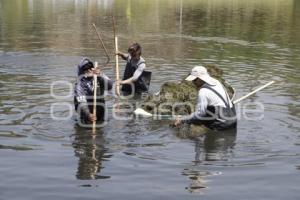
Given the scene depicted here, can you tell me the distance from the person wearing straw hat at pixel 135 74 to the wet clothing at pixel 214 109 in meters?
4.79

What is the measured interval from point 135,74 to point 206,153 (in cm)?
596

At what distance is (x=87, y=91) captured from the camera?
13.1m

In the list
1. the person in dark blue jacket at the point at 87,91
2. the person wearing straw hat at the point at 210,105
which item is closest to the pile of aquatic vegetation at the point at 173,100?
the person in dark blue jacket at the point at 87,91

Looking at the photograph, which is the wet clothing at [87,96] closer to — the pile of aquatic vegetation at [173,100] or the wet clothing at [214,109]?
the pile of aquatic vegetation at [173,100]

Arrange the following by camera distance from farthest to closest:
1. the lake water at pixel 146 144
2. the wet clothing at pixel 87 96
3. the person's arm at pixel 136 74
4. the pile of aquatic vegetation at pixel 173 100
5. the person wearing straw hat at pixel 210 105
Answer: the person's arm at pixel 136 74 < the pile of aquatic vegetation at pixel 173 100 < the wet clothing at pixel 87 96 < the person wearing straw hat at pixel 210 105 < the lake water at pixel 146 144

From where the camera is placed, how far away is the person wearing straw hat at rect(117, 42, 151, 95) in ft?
55.2

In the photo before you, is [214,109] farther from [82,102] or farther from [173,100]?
[173,100]

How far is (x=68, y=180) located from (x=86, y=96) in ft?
12.1

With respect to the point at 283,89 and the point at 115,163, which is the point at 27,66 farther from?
the point at 115,163

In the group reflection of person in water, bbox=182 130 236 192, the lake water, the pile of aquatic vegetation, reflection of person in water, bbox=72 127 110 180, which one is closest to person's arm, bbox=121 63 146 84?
the lake water

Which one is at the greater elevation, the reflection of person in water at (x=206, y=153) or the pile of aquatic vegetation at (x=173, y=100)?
the pile of aquatic vegetation at (x=173, y=100)

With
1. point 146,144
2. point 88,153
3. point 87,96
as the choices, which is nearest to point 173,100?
point 87,96

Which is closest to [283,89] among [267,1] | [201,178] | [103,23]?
[201,178]

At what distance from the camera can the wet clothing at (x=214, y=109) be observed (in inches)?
464
